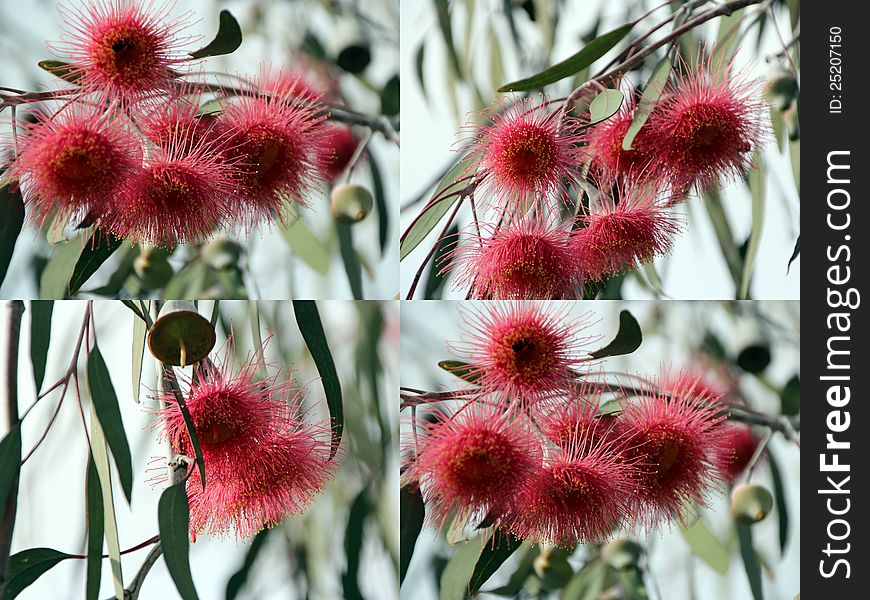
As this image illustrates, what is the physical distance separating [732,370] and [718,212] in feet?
0.68

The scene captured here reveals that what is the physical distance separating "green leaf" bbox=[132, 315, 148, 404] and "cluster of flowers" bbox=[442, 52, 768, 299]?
412 mm

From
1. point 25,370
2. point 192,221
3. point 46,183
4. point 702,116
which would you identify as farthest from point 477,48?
point 25,370

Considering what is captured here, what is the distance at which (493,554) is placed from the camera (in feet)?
3.94

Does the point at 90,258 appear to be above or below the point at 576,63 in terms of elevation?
below

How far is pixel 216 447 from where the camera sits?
106cm

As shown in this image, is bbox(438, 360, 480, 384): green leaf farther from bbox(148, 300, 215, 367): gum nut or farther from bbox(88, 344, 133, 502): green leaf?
bbox(88, 344, 133, 502): green leaf

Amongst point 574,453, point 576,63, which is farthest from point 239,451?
point 576,63

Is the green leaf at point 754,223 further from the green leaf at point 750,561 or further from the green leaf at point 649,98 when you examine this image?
the green leaf at point 750,561

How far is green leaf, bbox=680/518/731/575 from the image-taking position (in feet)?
4.16

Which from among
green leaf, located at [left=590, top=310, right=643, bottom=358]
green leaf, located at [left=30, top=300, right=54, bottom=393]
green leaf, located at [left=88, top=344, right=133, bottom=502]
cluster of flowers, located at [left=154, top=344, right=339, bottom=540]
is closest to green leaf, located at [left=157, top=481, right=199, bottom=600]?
cluster of flowers, located at [left=154, top=344, right=339, bottom=540]

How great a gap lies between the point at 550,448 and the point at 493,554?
21 centimetres

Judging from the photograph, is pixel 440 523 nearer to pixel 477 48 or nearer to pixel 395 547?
pixel 395 547

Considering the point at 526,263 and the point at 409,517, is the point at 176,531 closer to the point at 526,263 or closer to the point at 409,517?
the point at 409,517

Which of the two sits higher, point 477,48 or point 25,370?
point 477,48
